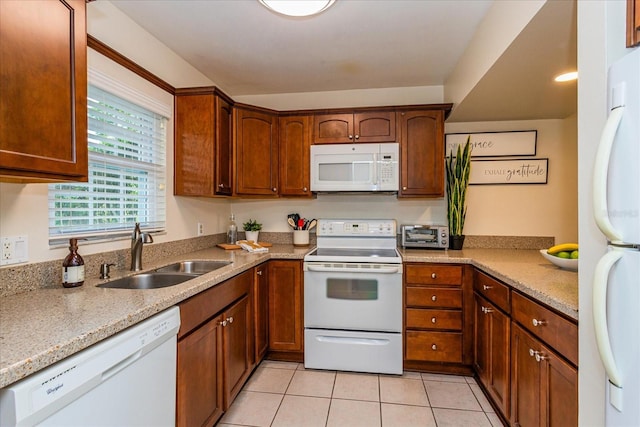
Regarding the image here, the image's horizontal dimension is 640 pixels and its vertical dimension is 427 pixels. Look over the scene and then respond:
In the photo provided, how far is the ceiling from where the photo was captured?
5.84 feet

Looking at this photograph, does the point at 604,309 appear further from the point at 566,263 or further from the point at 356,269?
the point at 356,269

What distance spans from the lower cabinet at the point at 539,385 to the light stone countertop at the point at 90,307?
0.76 ft

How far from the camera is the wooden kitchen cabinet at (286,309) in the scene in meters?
2.52

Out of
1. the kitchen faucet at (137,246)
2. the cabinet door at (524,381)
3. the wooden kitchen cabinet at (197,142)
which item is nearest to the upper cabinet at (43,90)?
the kitchen faucet at (137,246)

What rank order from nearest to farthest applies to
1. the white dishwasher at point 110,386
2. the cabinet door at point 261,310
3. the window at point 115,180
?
the white dishwasher at point 110,386, the window at point 115,180, the cabinet door at point 261,310

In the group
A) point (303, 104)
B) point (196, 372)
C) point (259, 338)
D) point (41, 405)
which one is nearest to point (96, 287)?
point (196, 372)

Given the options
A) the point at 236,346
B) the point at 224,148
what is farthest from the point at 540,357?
the point at 224,148

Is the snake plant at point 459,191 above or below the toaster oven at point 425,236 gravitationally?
above

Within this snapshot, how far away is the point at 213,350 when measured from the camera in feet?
5.53

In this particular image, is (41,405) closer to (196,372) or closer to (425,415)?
(196,372)

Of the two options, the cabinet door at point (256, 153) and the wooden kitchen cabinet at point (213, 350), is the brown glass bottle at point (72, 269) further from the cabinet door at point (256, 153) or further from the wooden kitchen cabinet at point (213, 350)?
the cabinet door at point (256, 153)

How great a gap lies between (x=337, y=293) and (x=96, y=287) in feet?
5.08

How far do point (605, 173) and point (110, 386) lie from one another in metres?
1.58

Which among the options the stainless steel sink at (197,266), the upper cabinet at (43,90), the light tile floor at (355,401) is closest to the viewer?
the upper cabinet at (43,90)
